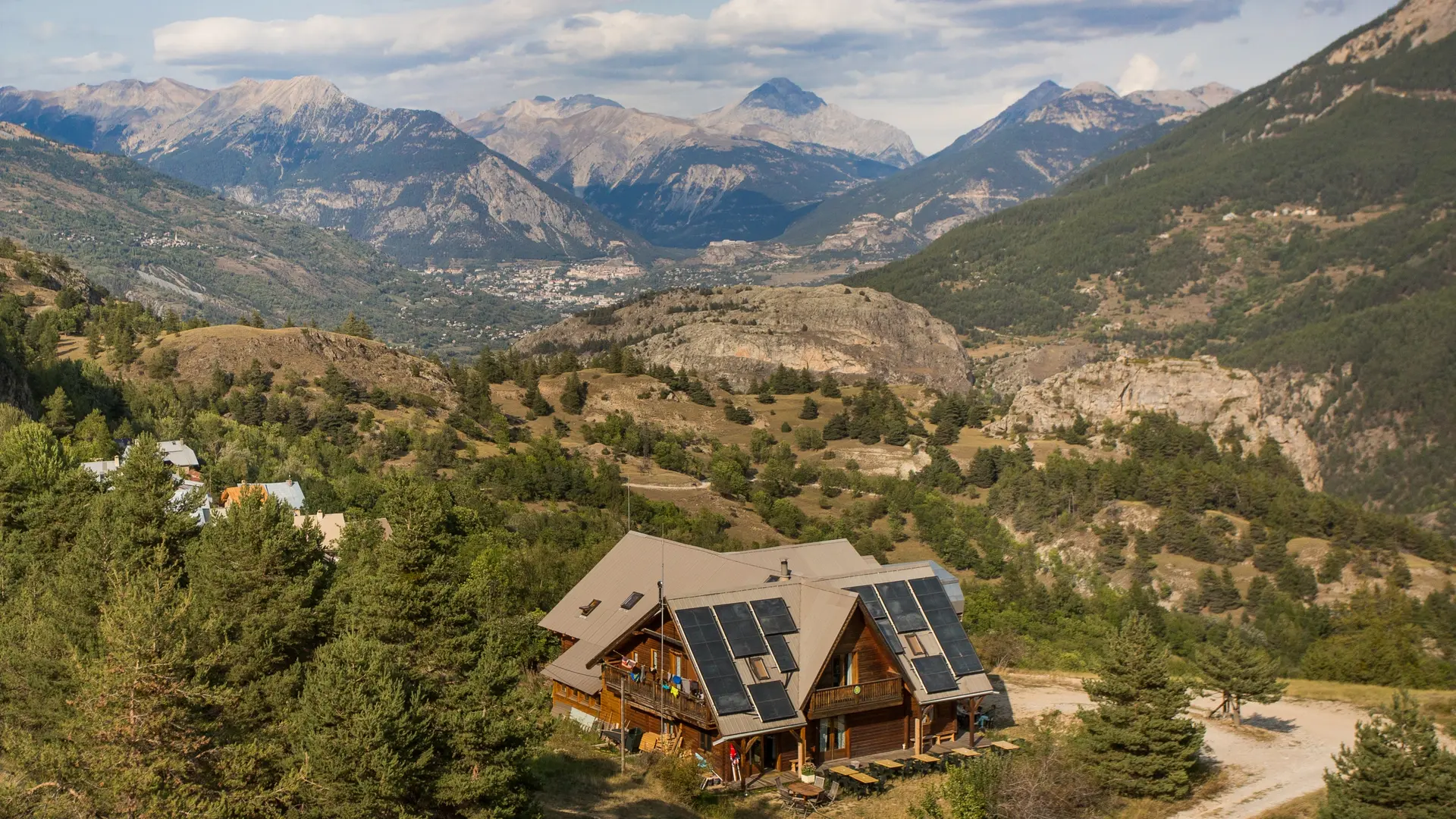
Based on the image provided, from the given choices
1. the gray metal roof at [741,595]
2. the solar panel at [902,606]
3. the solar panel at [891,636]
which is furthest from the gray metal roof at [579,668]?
the solar panel at [902,606]

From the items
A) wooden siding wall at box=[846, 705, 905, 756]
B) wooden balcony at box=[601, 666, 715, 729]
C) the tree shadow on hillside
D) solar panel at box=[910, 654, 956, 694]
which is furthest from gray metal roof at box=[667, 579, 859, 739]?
the tree shadow on hillside

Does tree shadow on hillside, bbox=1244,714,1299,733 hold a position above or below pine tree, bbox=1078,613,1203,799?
below

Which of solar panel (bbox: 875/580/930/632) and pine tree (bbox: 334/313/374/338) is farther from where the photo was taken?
pine tree (bbox: 334/313/374/338)

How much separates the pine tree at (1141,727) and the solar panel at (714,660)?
32.9 ft

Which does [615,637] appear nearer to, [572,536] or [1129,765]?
[1129,765]

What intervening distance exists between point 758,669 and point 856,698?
312 cm

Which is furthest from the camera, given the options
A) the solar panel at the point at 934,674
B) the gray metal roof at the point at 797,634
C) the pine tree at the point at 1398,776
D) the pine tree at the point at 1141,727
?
the solar panel at the point at 934,674

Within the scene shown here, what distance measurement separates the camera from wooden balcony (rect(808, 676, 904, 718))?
33750 millimetres

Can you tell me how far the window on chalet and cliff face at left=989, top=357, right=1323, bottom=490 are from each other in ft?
343

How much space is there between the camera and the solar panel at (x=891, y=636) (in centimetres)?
3562

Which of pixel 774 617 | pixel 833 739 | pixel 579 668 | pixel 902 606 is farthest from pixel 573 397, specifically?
pixel 833 739

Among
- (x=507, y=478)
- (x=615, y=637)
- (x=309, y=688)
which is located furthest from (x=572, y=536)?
(x=309, y=688)

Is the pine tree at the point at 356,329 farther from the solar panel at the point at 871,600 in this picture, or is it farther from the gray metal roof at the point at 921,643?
the solar panel at the point at 871,600

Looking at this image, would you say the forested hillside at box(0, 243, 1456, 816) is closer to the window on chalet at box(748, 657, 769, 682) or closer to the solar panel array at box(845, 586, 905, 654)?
the window on chalet at box(748, 657, 769, 682)
